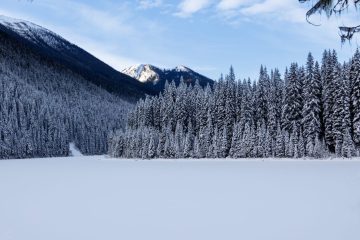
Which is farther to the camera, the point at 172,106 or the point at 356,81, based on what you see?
the point at 172,106

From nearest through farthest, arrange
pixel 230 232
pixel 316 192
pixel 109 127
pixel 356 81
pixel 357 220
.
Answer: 1. pixel 230 232
2. pixel 357 220
3. pixel 316 192
4. pixel 356 81
5. pixel 109 127

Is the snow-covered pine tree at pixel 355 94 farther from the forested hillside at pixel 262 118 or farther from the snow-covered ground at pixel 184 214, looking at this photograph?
the snow-covered ground at pixel 184 214

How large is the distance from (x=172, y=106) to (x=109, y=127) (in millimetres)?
92067

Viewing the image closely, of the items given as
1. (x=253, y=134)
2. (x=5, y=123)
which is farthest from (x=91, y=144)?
(x=253, y=134)

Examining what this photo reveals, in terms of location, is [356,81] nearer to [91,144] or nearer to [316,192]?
[316,192]

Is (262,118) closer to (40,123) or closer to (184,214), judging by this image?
(184,214)

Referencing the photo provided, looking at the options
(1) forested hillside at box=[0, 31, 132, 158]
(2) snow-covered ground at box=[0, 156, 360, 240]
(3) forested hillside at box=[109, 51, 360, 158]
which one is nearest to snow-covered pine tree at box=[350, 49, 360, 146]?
(3) forested hillside at box=[109, 51, 360, 158]

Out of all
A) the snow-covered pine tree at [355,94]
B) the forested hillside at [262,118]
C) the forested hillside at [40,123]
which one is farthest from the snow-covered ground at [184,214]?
the forested hillside at [40,123]

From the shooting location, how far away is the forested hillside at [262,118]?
71.0m

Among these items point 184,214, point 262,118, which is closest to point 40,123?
point 262,118

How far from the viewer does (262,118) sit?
86.2 meters

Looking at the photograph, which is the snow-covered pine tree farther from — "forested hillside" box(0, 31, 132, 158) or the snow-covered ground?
"forested hillside" box(0, 31, 132, 158)

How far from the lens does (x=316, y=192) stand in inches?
871

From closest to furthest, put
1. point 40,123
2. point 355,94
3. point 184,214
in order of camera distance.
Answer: point 184,214
point 355,94
point 40,123
